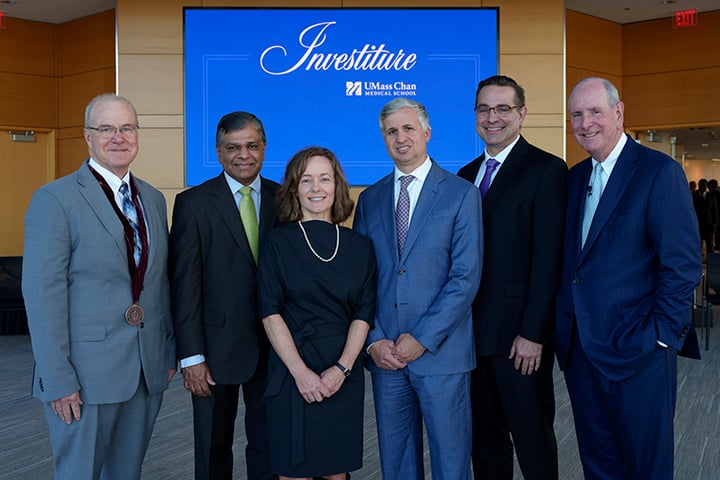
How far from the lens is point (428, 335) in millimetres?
2533

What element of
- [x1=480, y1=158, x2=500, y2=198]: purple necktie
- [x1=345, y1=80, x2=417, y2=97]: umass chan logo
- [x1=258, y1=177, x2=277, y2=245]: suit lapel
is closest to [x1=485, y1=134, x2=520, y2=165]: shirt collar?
[x1=480, y1=158, x2=500, y2=198]: purple necktie

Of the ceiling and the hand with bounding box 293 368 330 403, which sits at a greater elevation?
the ceiling

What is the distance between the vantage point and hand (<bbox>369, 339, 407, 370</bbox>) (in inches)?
102

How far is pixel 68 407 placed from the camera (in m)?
2.36

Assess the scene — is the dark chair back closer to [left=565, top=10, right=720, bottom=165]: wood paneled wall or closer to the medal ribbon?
[left=565, top=10, right=720, bottom=165]: wood paneled wall

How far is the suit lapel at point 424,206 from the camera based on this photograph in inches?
103

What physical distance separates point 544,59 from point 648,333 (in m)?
6.35

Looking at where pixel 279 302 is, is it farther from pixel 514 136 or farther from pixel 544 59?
pixel 544 59

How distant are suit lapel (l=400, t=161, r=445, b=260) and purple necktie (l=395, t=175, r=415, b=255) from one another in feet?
0.16

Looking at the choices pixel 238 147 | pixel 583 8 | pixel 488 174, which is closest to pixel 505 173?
pixel 488 174

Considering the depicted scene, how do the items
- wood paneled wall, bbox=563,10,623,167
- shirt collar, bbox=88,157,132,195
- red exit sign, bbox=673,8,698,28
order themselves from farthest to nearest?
red exit sign, bbox=673,8,698,28, wood paneled wall, bbox=563,10,623,167, shirt collar, bbox=88,157,132,195

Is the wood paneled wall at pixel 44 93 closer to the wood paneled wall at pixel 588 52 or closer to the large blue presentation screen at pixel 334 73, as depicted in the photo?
the large blue presentation screen at pixel 334 73

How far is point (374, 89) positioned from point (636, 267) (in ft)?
19.7

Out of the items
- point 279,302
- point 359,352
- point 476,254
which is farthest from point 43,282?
point 476,254
